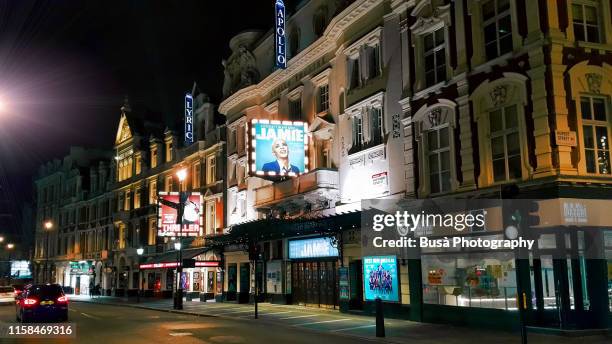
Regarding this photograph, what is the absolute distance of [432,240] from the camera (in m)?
21.3

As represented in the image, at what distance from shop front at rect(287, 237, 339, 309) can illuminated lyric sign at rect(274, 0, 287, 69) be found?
31.0 ft

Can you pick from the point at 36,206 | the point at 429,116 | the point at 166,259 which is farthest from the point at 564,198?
the point at 36,206

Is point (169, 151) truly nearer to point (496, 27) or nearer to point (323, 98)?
point (323, 98)

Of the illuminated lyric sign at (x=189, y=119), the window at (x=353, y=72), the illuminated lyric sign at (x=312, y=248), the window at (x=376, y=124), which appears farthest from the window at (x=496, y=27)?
the illuminated lyric sign at (x=189, y=119)

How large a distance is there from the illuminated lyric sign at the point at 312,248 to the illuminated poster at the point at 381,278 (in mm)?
2952

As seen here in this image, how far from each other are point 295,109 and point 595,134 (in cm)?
1789

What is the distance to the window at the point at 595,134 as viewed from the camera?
57.2 ft

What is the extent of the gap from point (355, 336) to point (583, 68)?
10405mm

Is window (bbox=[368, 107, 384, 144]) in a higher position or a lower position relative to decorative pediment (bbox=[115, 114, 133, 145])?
lower

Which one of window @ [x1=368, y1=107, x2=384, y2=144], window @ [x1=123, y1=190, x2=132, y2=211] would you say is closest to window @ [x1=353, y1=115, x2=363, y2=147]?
window @ [x1=368, y1=107, x2=384, y2=144]

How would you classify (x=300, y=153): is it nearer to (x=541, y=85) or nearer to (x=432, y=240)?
(x=432, y=240)

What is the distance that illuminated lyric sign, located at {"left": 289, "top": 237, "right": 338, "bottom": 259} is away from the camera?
28094 millimetres

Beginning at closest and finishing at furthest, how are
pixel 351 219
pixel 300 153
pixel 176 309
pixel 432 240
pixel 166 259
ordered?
pixel 432 240 → pixel 351 219 → pixel 300 153 → pixel 176 309 → pixel 166 259

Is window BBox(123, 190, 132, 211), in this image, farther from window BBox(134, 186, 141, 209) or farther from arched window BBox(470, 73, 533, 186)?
arched window BBox(470, 73, 533, 186)
